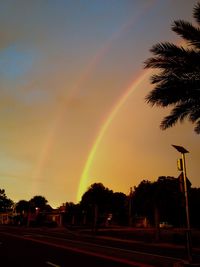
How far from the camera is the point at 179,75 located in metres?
22.9

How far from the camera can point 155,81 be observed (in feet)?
76.7

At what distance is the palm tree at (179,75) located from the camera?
2194 cm

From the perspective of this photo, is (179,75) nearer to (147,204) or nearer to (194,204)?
(147,204)

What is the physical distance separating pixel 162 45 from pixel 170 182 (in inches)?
→ 944

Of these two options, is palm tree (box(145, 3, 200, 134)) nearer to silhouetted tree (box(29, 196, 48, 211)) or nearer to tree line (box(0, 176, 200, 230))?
tree line (box(0, 176, 200, 230))

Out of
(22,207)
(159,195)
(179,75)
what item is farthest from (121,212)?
(179,75)

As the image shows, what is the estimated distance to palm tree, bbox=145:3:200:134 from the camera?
21.9 m

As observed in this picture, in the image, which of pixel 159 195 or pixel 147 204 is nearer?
pixel 159 195

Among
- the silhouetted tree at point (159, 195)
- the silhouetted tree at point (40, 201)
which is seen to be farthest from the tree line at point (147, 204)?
the silhouetted tree at point (40, 201)

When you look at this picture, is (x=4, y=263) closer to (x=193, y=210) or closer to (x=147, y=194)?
(x=147, y=194)

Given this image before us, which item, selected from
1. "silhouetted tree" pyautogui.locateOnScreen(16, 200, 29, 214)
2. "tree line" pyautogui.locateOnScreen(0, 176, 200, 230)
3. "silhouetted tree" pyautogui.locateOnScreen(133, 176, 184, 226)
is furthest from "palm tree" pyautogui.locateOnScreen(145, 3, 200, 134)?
"silhouetted tree" pyautogui.locateOnScreen(16, 200, 29, 214)

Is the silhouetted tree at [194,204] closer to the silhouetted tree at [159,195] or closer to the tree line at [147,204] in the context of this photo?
the tree line at [147,204]

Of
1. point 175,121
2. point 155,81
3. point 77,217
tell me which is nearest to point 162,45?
point 155,81

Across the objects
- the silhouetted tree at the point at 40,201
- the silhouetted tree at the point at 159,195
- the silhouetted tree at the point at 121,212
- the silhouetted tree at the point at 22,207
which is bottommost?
the silhouetted tree at the point at 159,195
